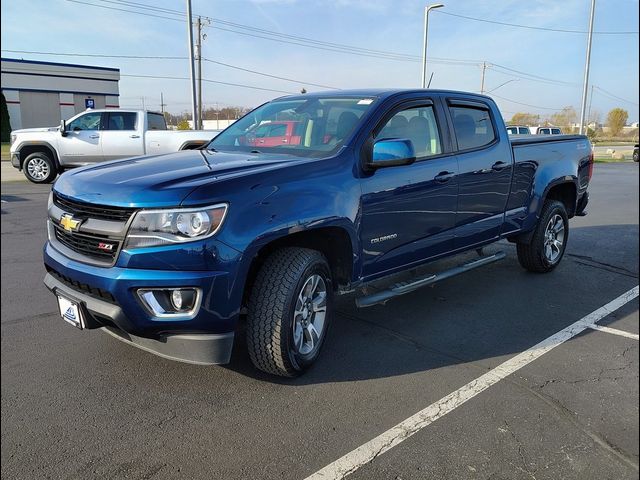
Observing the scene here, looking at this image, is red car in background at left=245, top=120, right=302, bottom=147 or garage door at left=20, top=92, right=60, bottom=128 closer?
red car in background at left=245, top=120, right=302, bottom=147

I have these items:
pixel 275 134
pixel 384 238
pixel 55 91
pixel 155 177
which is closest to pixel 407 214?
pixel 384 238

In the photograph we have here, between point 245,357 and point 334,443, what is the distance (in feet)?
3.79

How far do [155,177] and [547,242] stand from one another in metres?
4.73

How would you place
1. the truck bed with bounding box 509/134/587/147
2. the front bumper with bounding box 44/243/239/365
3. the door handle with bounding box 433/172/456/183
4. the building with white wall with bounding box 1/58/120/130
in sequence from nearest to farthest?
the front bumper with bounding box 44/243/239/365, the door handle with bounding box 433/172/456/183, the truck bed with bounding box 509/134/587/147, the building with white wall with bounding box 1/58/120/130

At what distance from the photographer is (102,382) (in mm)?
3322

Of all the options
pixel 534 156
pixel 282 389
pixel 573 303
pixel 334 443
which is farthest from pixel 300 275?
pixel 534 156

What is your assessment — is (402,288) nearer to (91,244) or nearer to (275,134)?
(275,134)

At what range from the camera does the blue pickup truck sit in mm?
→ 2826

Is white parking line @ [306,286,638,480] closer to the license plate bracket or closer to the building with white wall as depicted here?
the license plate bracket

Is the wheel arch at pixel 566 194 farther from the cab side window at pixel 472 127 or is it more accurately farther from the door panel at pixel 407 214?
the door panel at pixel 407 214

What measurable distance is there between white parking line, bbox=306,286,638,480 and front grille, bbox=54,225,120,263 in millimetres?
1570

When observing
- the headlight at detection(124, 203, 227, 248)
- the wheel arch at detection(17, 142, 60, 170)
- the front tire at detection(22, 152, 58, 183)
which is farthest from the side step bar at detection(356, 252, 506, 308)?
the front tire at detection(22, 152, 58, 183)

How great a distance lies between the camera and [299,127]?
4238mm

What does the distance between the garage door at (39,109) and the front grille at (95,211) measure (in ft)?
141
